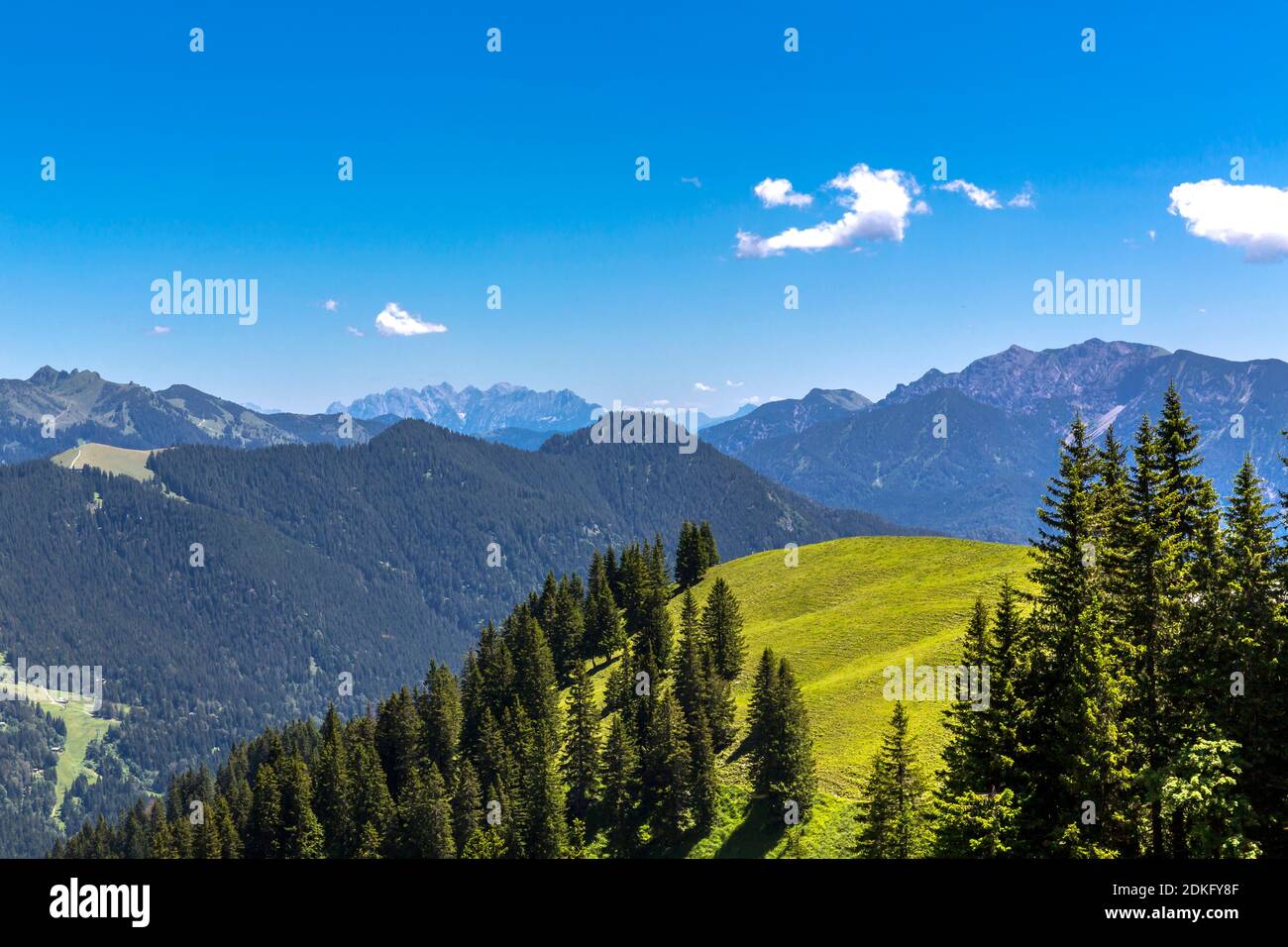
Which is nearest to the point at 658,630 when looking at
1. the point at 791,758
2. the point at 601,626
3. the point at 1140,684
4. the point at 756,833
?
the point at 601,626

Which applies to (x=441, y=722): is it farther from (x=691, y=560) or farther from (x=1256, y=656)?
(x=1256, y=656)

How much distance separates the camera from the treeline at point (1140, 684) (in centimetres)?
2981

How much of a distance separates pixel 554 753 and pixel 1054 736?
51.8m

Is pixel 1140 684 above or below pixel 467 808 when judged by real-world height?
above

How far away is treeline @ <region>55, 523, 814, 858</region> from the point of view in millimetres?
69000

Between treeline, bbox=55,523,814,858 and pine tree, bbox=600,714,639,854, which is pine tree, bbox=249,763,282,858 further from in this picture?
pine tree, bbox=600,714,639,854

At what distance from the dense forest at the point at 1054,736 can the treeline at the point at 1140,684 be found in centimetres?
9

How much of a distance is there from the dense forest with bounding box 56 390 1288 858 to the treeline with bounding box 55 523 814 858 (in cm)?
31

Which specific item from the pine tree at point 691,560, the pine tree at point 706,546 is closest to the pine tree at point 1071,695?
the pine tree at point 691,560

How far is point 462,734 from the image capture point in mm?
100812

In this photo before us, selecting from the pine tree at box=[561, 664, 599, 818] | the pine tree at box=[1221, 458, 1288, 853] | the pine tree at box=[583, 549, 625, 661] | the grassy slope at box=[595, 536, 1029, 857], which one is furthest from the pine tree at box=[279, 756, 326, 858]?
the pine tree at box=[1221, 458, 1288, 853]

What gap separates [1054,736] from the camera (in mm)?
33625

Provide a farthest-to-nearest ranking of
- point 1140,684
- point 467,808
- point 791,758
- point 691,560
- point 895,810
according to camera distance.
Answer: point 691,560
point 467,808
point 791,758
point 895,810
point 1140,684
